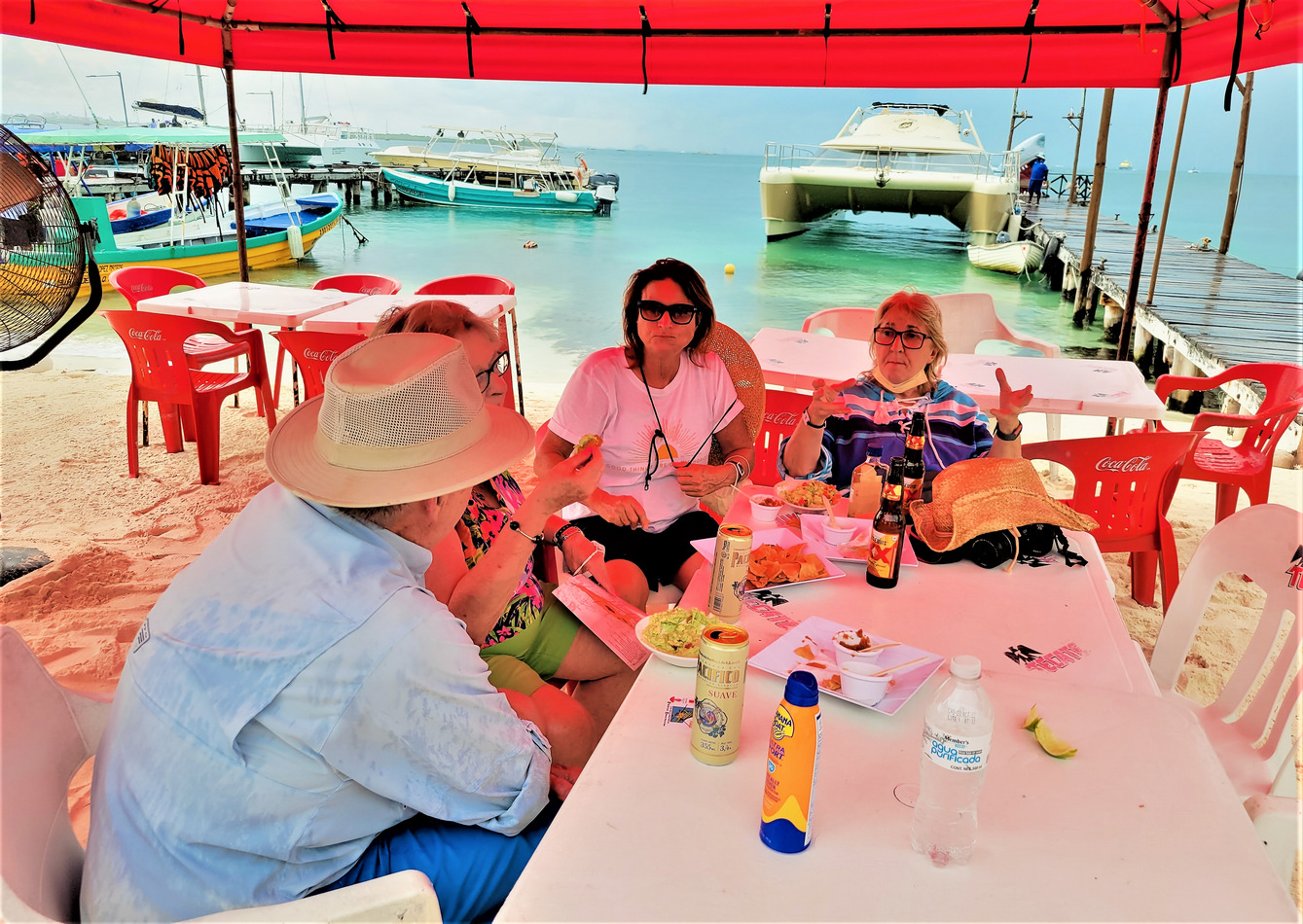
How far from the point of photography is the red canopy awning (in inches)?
146

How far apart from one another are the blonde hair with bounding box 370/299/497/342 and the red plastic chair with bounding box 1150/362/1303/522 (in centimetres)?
340

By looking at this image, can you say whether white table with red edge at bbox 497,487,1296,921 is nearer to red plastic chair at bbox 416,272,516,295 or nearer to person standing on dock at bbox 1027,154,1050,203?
red plastic chair at bbox 416,272,516,295

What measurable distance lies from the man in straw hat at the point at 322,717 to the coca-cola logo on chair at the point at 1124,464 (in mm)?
2664

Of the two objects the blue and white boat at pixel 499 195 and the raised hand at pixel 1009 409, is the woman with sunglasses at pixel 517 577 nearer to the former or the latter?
the raised hand at pixel 1009 409

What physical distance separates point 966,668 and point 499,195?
117ft

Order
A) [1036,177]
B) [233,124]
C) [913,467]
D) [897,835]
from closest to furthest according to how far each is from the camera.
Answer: [897,835], [913,467], [233,124], [1036,177]

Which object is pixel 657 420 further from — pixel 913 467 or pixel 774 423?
pixel 774 423

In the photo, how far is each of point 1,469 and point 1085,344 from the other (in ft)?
50.1

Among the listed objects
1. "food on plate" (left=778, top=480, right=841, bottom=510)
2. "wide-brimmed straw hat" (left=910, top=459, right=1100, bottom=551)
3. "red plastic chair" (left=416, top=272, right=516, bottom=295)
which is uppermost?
"red plastic chair" (left=416, top=272, right=516, bottom=295)

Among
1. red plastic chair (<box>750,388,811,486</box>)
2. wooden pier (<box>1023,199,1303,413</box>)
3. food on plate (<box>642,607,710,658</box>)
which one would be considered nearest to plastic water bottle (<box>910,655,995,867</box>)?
food on plate (<box>642,607,710,658</box>)

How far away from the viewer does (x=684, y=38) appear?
4.21 meters

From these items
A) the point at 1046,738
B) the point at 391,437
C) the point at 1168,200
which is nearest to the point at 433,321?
the point at 391,437

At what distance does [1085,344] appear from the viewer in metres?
14.5

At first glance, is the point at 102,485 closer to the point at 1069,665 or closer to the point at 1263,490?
the point at 1069,665
